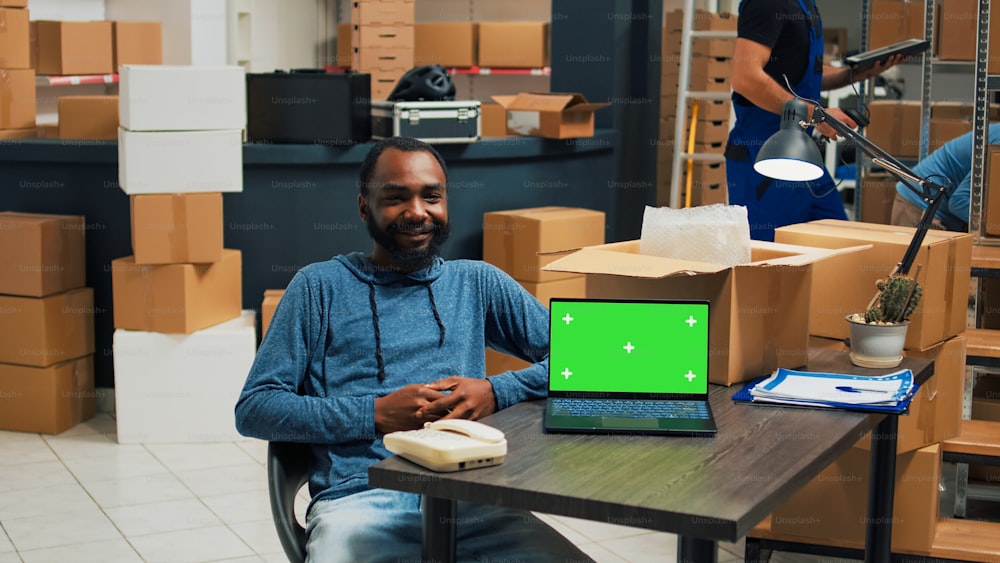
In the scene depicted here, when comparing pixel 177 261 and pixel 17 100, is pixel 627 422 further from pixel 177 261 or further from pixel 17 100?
pixel 17 100

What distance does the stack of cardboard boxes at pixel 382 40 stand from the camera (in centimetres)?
716

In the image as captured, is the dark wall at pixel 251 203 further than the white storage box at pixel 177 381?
Yes

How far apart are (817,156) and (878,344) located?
434 millimetres

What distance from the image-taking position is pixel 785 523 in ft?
10.3

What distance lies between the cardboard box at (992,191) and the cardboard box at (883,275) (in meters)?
0.74

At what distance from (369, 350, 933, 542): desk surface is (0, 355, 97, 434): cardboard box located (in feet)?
9.61

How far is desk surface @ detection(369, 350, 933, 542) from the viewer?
1.64m

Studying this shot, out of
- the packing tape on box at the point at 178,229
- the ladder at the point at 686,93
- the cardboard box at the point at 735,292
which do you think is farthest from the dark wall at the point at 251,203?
the cardboard box at the point at 735,292

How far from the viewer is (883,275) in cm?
277

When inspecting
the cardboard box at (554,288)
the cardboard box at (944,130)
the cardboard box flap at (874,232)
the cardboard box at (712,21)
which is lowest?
the cardboard box at (554,288)

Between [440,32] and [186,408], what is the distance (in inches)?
196

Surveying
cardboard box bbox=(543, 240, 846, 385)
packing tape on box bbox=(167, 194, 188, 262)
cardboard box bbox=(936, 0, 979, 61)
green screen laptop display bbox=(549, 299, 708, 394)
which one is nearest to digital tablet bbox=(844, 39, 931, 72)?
cardboard box bbox=(936, 0, 979, 61)

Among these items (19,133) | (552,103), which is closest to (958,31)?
(552,103)

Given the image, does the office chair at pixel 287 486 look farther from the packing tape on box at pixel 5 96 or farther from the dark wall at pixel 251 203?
the packing tape on box at pixel 5 96
